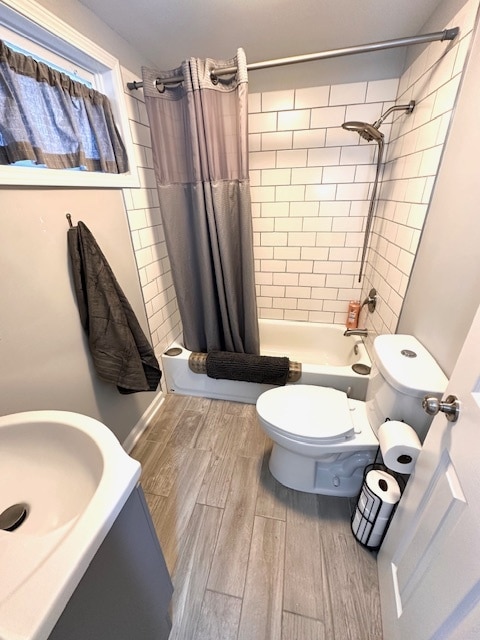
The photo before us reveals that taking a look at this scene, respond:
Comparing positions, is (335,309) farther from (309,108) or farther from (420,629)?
(420,629)

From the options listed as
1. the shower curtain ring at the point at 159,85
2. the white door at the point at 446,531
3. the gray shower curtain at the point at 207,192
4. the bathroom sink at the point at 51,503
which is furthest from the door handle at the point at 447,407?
the shower curtain ring at the point at 159,85

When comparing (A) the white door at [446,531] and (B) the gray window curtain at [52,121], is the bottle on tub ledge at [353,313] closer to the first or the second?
(A) the white door at [446,531]

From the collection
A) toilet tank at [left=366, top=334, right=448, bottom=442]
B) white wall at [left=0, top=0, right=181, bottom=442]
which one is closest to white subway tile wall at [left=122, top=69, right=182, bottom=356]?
white wall at [left=0, top=0, right=181, bottom=442]

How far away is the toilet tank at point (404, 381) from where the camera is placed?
3.11 feet

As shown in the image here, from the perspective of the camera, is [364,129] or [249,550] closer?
[249,550]

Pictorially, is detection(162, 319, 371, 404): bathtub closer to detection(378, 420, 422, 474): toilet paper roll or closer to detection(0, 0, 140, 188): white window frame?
detection(378, 420, 422, 474): toilet paper roll

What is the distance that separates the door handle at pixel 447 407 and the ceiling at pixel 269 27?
5.21 ft

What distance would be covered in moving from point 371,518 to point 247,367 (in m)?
0.96

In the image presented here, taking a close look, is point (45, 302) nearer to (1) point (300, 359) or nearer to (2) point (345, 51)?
(2) point (345, 51)

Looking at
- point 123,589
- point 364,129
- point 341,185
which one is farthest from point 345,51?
point 123,589

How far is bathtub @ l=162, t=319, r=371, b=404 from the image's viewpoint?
170 cm

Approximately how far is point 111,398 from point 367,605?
1.40m

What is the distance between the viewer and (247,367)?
176 cm

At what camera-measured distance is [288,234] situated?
2092mm
